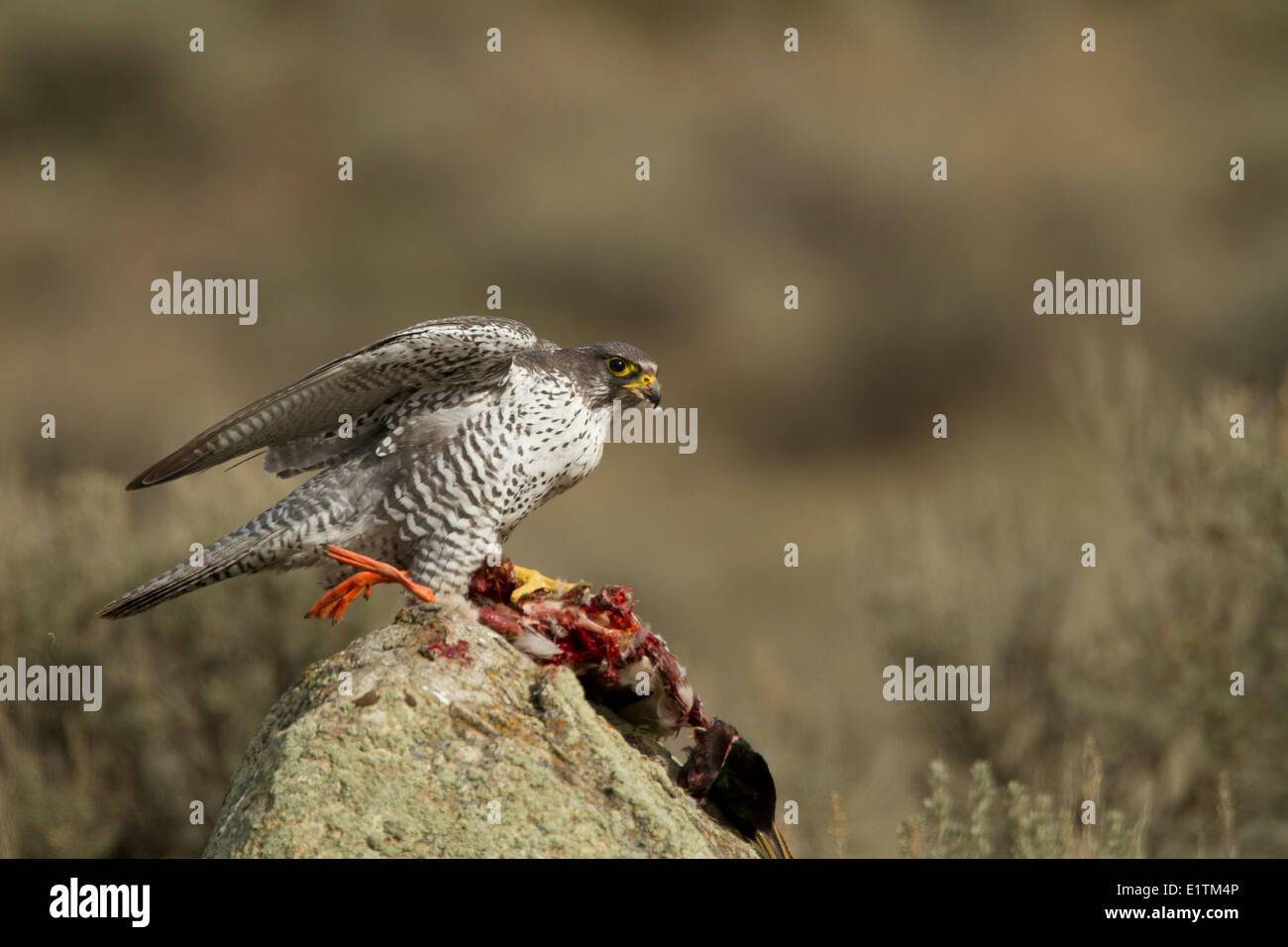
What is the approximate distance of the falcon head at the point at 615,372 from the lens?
4492mm

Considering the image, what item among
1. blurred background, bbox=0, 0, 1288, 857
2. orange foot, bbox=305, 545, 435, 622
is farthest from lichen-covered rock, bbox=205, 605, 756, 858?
blurred background, bbox=0, 0, 1288, 857

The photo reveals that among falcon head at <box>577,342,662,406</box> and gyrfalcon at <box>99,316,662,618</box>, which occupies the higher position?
falcon head at <box>577,342,662,406</box>

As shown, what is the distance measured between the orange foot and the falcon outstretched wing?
45 cm

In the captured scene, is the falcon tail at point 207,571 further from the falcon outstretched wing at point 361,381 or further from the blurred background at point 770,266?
the blurred background at point 770,266

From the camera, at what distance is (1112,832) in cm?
489

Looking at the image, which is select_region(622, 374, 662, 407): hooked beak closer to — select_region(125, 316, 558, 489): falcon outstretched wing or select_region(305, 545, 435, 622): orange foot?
select_region(125, 316, 558, 489): falcon outstretched wing

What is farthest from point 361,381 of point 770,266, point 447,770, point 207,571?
point 770,266

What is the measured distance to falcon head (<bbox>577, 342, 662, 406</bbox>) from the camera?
177 inches

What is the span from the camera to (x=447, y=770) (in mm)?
3102

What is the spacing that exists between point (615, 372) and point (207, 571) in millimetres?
1566

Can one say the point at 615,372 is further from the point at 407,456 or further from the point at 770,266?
the point at 770,266

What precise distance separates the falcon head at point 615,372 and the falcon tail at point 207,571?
122cm
